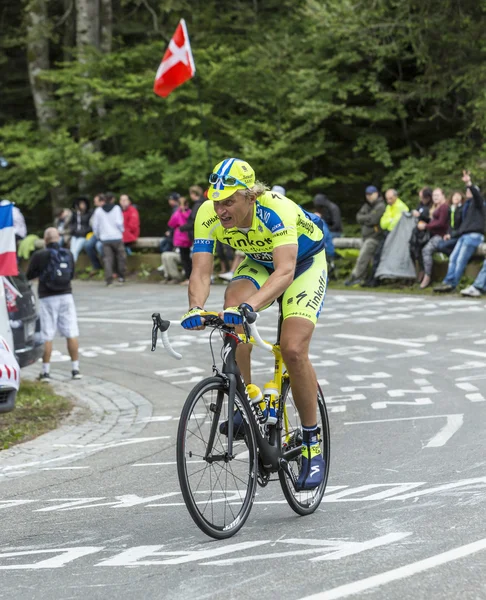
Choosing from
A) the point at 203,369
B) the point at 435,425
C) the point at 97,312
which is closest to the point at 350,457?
the point at 435,425

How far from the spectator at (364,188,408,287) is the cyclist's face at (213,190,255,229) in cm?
1593

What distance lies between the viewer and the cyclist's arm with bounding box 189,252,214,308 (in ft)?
21.3

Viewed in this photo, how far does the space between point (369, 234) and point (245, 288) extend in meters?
16.3

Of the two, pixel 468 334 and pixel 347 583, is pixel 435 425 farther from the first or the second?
pixel 468 334

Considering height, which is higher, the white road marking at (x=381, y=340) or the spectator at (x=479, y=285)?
the spectator at (x=479, y=285)

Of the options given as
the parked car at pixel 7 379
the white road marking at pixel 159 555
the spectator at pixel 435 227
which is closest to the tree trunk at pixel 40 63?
the spectator at pixel 435 227

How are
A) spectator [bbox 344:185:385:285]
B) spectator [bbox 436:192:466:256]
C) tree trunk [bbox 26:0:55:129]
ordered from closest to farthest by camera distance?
spectator [bbox 436:192:466:256]
spectator [bbox 344:185:385:285]
tree trunk [bbox 26:0:55:129]

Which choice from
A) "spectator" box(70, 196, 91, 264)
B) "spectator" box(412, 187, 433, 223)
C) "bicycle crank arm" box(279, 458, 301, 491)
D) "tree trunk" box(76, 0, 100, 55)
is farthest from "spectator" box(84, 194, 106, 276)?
"bicycle crank arm" box(279, 458, 301, 491)

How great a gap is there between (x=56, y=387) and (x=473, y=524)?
8.04 m

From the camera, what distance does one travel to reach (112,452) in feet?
31.5

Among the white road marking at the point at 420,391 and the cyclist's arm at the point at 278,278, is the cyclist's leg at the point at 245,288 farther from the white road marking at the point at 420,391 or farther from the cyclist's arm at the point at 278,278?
the white road marking at the point at 420,391

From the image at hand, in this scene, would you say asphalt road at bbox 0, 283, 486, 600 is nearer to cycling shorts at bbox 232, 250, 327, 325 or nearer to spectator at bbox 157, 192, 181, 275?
cycling shorts at bbox 232, 250, 327, 325

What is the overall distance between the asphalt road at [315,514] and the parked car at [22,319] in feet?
3.04

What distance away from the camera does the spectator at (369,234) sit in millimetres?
22734
